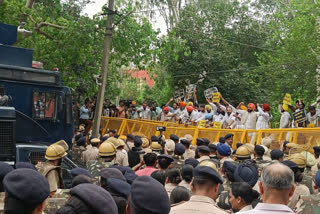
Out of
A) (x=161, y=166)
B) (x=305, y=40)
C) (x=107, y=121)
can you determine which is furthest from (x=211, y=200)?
(x=305, y=40)

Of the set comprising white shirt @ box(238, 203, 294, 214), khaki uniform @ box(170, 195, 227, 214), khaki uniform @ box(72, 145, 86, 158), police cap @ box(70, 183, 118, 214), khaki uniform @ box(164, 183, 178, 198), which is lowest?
khaki uniform @ box(72, 145, 86, 158)

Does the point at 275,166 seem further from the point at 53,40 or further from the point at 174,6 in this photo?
the point at 174,6

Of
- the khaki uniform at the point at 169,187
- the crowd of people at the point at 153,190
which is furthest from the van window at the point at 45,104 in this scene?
the khaki uniform at the point at 169,187

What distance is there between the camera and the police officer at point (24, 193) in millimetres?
3176

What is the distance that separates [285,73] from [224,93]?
292 inches

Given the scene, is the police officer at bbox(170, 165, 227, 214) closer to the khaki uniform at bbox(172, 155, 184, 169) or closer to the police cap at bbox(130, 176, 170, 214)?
the police cap at bbox(130, 176, 170, 214)

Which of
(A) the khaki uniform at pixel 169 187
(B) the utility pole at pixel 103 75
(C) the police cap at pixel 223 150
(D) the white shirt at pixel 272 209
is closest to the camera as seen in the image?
(D) the white shirt at pixel 272 209

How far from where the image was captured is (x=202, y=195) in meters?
4.53

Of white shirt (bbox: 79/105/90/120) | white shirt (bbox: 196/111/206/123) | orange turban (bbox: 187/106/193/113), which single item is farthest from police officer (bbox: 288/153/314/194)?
white shirt (bbox: 79/105/90/120)

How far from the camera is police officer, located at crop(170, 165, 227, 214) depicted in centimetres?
436

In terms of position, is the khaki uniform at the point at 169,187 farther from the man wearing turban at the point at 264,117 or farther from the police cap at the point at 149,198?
the man wearing turban at the point at 264,117

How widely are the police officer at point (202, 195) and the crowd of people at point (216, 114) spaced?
11092mm

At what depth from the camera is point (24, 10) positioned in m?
20.4

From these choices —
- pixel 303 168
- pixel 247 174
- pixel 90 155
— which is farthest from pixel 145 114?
pixel 247 174
